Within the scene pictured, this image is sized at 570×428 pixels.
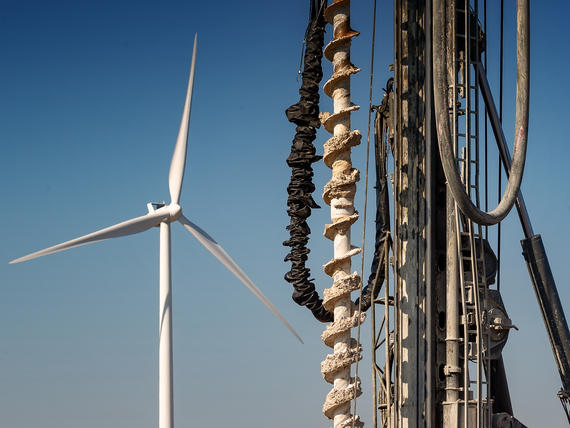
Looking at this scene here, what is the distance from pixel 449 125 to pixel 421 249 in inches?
131

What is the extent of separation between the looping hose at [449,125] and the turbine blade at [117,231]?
38.3 ft

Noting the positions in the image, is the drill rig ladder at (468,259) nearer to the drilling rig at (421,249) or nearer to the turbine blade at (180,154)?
the drilling rig at (421,249)

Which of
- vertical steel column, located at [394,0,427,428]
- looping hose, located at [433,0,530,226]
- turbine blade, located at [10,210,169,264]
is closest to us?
looping hose, located at [433,0,530,226]

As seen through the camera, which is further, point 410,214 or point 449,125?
point 410,214

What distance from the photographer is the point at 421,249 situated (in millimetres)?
22812

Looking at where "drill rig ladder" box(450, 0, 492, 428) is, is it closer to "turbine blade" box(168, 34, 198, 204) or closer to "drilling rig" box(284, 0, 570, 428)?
"drilling rig" box(284, 0, 570, 428)

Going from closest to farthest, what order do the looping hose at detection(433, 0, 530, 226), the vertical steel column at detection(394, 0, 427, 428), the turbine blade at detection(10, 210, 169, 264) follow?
the looping hose at detection(433, 0, 530, 226) < the vertical steel column at detection(394, 0, 427, 428) < the turbine blade at detection(10, 210, 169, 264)

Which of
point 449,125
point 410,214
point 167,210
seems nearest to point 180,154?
point 167,210

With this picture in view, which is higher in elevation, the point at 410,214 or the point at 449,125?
the point at 410,214

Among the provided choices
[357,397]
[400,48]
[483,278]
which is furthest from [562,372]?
[400,48]

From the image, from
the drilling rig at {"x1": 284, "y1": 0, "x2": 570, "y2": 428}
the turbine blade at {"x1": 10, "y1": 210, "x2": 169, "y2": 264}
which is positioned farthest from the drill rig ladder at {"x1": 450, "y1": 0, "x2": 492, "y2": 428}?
the turbine blade at {"x1": 10, "y1": 210, "x2": 169, "y2": 264}

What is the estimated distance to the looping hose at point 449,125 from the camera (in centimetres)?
1997

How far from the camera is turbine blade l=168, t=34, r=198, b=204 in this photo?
33.0 meters

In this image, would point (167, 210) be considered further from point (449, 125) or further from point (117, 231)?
point (449, 125)
